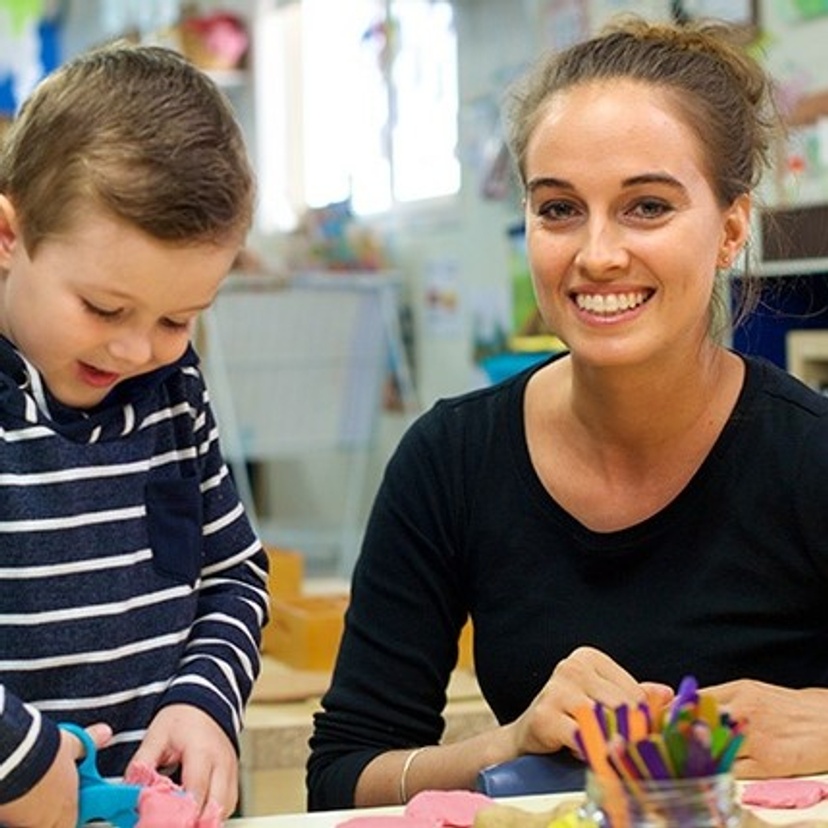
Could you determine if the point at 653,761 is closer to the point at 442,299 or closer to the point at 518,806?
the point at 518,806

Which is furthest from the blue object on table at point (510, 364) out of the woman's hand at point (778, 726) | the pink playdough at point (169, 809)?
the pink playdough at point (169, 809)

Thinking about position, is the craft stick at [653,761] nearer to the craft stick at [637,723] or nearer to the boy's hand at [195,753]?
the craft stick at [637,723]

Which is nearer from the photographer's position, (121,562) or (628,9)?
(121,562)

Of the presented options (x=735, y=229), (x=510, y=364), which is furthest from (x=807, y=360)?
(x=735, y=229)

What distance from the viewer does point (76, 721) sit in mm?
1059

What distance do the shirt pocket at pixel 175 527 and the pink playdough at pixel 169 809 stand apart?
19 centimetres

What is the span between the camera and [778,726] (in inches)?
43.7

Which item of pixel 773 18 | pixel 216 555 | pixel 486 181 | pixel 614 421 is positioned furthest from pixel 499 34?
pixel 216 555

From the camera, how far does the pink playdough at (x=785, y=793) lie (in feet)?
3.19

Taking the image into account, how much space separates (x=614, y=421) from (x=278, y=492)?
4.03 meters

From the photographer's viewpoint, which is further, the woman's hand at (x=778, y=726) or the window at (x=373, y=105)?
the window at (x=373, y=105)

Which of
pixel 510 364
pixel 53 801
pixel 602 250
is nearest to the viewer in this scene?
pixel 53 801

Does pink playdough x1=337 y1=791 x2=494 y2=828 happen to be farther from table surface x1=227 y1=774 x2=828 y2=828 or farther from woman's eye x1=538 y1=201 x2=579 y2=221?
woman's eye x1=538 y1=201 x2=579 y2=221

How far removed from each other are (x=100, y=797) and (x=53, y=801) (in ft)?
0.12
